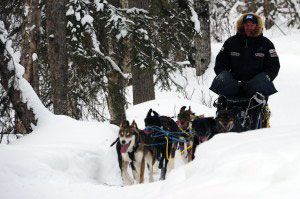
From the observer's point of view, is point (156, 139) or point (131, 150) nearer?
point (131, 150)

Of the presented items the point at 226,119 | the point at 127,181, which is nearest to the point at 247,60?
the point at 226,119

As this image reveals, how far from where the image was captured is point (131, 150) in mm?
6199

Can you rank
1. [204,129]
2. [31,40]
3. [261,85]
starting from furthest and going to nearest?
[31,40]
[204,129]
[261,85]

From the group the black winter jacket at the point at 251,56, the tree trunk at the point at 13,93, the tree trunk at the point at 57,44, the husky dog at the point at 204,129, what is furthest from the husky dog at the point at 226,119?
the tree trunk at the point at 57,44

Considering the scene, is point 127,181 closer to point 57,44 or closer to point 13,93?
point 13,93

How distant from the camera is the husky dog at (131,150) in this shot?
6.14 m

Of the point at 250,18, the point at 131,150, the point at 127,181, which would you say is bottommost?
the point at 127,181

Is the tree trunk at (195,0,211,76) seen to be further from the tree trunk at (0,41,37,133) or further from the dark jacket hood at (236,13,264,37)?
the dark jacket hood at (236,13,264,37)

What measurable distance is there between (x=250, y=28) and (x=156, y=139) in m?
2.14

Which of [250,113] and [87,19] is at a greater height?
[87,19]

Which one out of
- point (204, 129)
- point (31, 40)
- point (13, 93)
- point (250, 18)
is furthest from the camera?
point (31, 40)

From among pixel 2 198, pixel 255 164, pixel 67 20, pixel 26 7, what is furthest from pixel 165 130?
pixel 26 7

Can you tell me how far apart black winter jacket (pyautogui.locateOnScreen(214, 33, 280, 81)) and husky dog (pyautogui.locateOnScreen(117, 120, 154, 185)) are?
1652 millimetres

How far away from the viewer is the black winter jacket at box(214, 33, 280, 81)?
5676 mm
